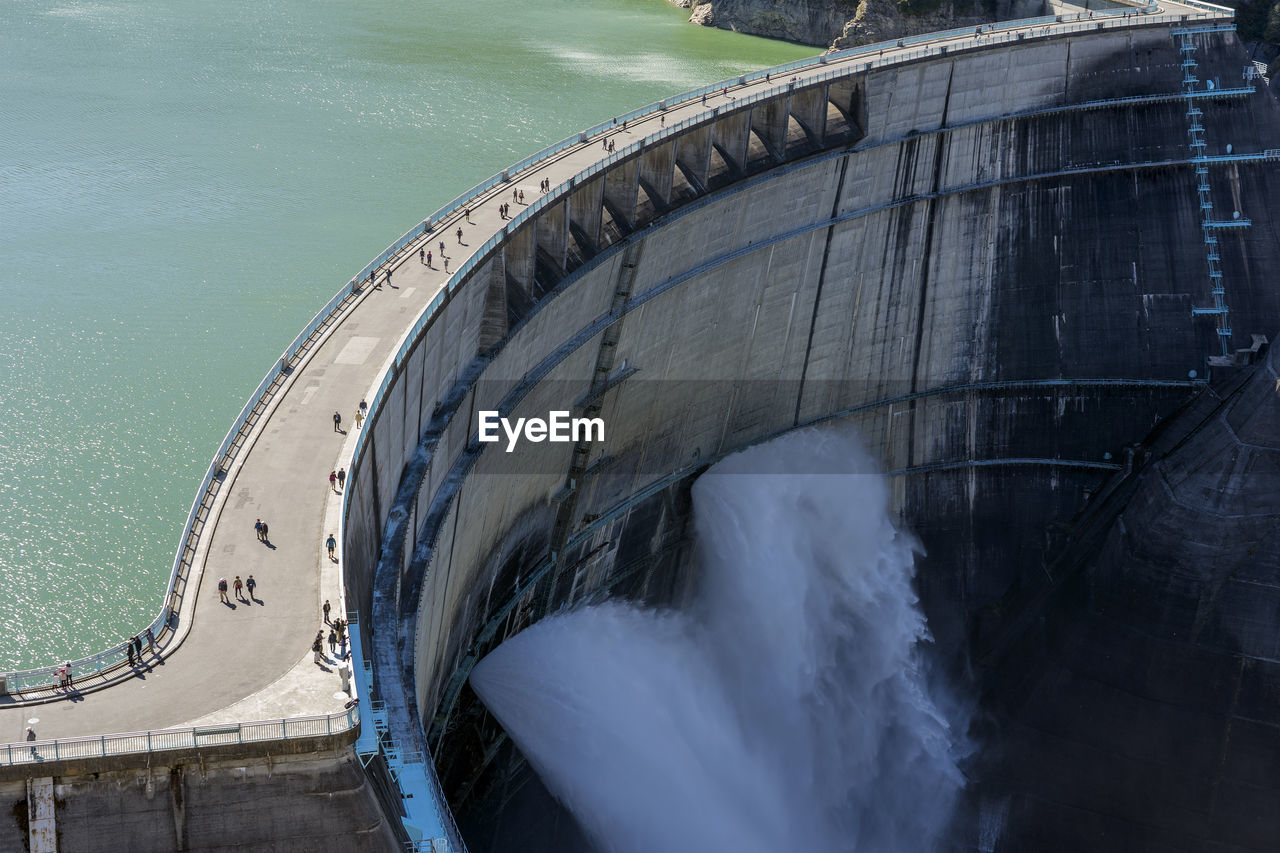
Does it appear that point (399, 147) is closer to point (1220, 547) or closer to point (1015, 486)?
point (1015, 486)

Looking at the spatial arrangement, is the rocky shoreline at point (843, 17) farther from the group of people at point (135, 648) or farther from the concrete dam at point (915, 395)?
the group of people at point (135, 648)

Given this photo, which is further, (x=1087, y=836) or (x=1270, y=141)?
(x=1270, y=141)

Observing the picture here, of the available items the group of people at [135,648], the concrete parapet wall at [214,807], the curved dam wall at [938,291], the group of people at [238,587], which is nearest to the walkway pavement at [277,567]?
the group of people at [238,587]

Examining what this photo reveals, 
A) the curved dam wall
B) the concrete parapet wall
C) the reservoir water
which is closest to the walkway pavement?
the concrete parapet wall

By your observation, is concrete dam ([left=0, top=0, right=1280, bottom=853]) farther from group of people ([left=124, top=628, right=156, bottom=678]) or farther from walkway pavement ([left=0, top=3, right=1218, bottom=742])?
group of people ([left=124, top=628, right=156, bottom=678])

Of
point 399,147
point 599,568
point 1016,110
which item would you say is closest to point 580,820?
point 599,568

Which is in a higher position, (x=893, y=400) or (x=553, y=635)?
(x=893, y=400)

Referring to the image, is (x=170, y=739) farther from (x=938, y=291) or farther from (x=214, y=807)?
(x=938, y=291)
